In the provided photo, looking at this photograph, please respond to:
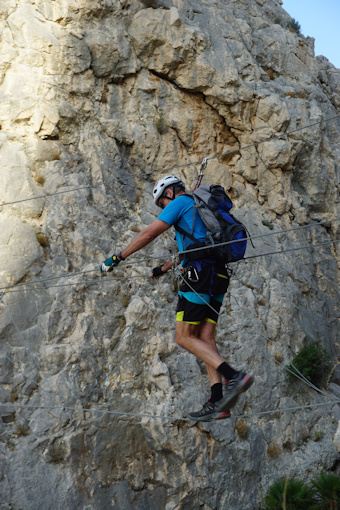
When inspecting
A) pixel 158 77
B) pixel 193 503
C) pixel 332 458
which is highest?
pixel 158 77

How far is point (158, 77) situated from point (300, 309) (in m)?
6.68

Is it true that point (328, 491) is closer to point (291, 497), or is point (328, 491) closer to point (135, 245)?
point (291, 497)

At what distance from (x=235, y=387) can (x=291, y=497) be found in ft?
10.7

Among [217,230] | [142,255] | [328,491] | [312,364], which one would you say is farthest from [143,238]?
[312,364]

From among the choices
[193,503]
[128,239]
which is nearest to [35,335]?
[128,239]

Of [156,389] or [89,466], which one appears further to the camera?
Result: [156,389]

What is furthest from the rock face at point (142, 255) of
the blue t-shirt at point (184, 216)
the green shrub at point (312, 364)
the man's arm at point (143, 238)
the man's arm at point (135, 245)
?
the blue t-shirt at point (184, 216)

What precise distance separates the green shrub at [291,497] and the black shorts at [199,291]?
3.27m

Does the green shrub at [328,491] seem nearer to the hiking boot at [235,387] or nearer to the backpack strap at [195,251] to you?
the hiking boot at [235,387]

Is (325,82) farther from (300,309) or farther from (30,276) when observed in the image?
(30,276)

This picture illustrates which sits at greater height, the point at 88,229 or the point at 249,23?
the point at 249,23

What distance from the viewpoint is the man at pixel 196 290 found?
5.72 m

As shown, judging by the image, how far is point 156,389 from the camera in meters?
7.95

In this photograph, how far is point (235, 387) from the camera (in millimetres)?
5465
